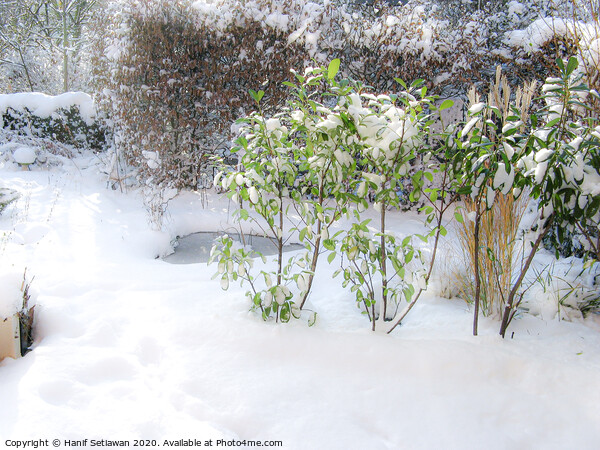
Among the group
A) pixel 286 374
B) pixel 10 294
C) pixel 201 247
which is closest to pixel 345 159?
pixel 286 374

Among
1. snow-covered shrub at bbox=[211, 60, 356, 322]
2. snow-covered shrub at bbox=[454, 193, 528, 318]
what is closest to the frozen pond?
snow-covered shrub at bbox=[211, 60, 356, 322]

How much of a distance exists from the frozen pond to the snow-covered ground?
780mm

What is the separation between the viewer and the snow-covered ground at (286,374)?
145cm

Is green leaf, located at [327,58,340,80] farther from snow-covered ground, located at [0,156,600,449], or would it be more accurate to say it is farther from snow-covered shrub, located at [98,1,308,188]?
snow-covered shrub, located at [98,1,308,188]

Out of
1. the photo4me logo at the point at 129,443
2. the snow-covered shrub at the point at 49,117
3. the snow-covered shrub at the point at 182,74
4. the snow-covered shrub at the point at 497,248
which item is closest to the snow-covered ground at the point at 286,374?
the photo4me logo at the point at 129,443

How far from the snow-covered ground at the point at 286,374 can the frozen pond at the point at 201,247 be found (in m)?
0.78

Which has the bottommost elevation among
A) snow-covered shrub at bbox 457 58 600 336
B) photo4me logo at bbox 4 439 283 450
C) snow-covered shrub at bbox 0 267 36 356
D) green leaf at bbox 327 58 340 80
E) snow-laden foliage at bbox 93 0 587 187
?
photo4me logo at bbox 4 439 283 450

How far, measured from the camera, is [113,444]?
1.36 metres

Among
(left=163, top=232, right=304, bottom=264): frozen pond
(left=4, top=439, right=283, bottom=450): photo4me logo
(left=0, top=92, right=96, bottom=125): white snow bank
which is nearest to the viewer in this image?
(left=4, top=439, right=283, bottom=450): photo4me logo

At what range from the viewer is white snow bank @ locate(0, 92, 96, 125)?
6.18 m

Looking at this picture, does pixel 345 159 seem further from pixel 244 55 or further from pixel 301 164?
pixel 244 55

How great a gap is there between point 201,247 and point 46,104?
4.31m

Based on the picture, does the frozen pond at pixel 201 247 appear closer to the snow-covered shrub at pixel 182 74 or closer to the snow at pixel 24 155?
the snow-covered shrub at pixel 182 74

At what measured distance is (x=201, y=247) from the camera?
11.9 feet
